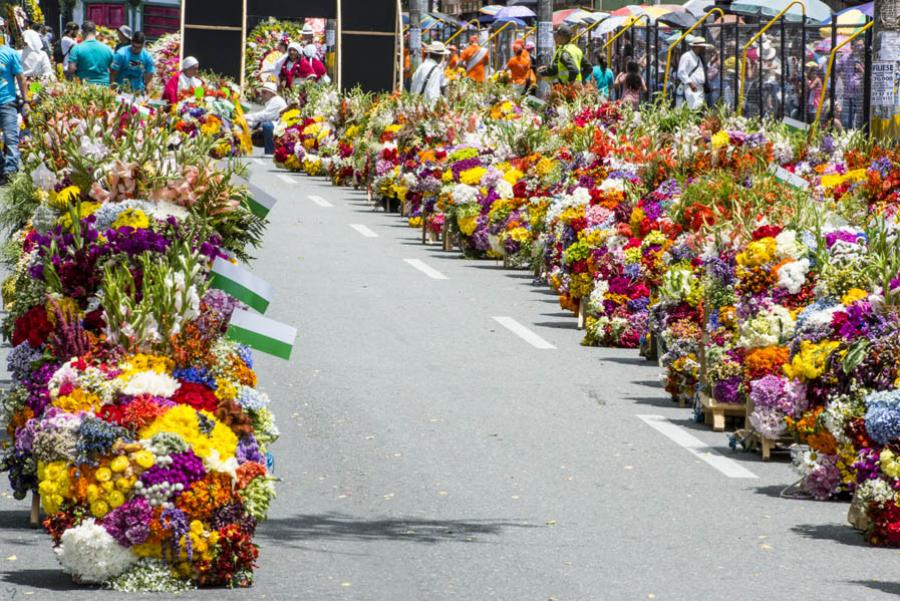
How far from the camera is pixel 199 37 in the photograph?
3959 centimetres

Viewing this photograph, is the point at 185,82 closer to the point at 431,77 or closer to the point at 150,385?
the point at 431,77

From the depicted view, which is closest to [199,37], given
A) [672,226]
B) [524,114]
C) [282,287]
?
[524,114]

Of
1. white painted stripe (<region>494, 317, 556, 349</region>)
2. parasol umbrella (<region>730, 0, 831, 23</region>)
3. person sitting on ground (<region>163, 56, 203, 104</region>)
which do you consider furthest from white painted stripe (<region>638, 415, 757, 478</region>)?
parasol umbrella (<region>730, 0, 831, 23</region>)

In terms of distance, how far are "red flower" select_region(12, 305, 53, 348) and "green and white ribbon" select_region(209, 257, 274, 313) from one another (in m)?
0.80

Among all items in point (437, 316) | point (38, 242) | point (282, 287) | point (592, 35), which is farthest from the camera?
point (592, 35)

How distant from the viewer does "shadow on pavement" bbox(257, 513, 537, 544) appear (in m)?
8.37

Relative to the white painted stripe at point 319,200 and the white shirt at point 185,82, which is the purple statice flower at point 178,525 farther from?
the white painted stripe at point 319,200

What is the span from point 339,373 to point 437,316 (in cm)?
313

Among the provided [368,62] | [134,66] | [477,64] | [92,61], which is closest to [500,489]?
[92,61]

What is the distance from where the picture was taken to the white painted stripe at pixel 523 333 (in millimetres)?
14781

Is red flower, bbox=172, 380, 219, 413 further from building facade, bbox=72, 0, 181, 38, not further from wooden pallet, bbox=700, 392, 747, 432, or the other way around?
building facade, bbox=72, 0, 181, 38

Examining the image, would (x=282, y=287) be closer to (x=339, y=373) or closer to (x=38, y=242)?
(x=339, y=373)

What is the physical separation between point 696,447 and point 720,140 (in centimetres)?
639

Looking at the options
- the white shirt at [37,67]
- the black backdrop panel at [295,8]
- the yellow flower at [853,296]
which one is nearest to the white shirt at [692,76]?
the white shirt at [37,67]
